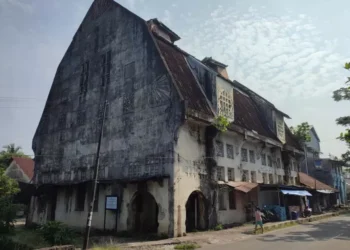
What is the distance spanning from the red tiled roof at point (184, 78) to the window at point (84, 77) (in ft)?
24.3

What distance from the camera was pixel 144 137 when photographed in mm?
18281

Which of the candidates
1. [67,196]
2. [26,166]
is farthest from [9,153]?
[67,196]

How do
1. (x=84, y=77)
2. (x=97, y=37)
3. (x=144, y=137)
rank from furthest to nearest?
(x=84, y=77)
(x=97, y=37)
(x=144, y=137)

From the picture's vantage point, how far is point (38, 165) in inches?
1058

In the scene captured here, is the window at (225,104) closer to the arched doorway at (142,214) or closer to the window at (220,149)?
the window at (220,149)

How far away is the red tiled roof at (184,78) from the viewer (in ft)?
60.1

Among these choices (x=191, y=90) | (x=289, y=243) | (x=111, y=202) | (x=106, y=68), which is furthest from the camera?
(x=106, y=68)

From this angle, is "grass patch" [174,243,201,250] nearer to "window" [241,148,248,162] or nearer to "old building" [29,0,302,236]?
"old building" [29,0,302,236]

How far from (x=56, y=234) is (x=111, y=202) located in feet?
15.2

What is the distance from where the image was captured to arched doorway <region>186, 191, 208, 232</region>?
18234 mm

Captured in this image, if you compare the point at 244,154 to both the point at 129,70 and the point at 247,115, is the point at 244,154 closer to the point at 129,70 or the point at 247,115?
the point at 247,115

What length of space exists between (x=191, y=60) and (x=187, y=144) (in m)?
7.78

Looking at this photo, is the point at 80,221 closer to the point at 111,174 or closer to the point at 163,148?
the point at 111,174

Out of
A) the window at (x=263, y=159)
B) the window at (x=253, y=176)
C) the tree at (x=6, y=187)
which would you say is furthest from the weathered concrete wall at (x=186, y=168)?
the tree at (x=6, y=187)
